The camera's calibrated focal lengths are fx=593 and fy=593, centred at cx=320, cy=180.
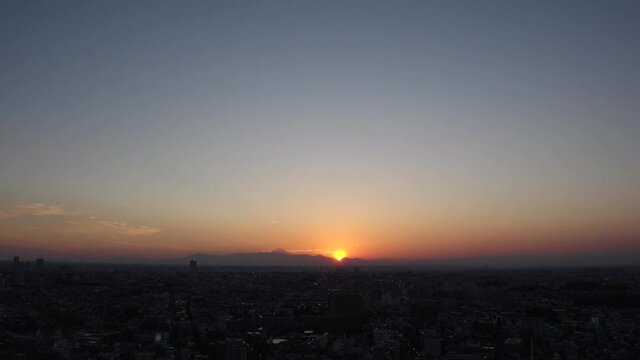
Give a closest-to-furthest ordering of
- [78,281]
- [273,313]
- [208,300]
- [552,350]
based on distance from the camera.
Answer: [552,350]
[273,313]
[208,300]
[78,281]

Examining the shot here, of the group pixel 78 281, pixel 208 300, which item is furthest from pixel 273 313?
pixel 78 281

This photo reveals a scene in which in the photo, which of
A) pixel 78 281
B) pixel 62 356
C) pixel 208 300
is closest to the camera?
pixel 62 356

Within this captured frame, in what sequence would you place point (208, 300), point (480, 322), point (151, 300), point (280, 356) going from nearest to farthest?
point (280, 356) → point (480, 322) → point (151, 300) → point (208, 300)

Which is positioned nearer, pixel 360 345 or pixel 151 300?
pixel 360 345

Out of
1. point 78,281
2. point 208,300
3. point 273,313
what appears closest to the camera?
point 273,313

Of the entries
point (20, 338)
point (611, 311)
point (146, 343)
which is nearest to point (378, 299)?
point (611, 311)

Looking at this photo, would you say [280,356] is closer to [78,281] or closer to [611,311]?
[611,311]

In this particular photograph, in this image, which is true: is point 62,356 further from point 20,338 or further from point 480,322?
point 480,322

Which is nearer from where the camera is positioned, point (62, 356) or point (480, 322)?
point (62, 356)
